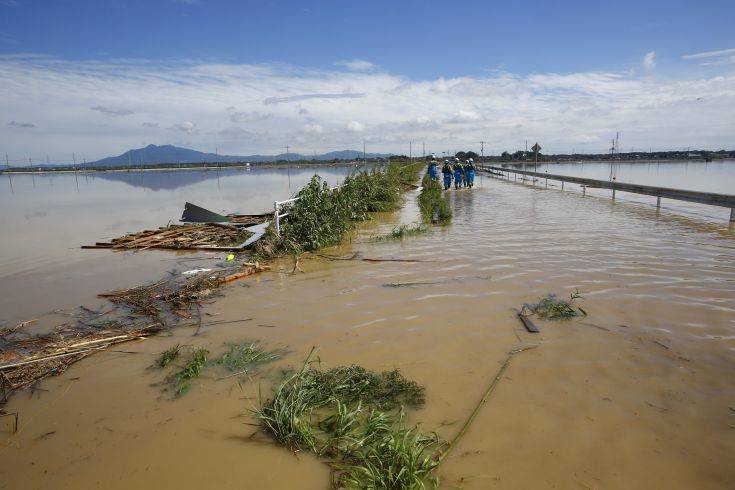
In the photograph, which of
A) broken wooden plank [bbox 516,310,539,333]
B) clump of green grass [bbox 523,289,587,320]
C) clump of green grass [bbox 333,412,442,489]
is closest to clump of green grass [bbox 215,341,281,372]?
clump of green grass [bbox 333,412,442,489]

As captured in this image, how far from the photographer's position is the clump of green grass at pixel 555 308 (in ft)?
17.0

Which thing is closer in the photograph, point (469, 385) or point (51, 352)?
point (469, 385)

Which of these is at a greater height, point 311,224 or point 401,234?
point 311,224

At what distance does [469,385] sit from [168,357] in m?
3.07

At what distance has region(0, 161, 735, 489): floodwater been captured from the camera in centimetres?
284

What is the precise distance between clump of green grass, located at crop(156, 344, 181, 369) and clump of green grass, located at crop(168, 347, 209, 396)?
175 mm

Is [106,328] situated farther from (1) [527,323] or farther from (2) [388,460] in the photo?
(1) [527,323]

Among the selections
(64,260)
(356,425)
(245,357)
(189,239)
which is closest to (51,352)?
(245,357)

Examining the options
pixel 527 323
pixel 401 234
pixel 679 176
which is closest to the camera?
pixel 527 323

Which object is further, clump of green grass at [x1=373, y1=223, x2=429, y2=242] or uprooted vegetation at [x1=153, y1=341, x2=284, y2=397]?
clump of green grass at [x1=373, y1=223, x2=429, y2=242]

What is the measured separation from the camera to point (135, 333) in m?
5.07

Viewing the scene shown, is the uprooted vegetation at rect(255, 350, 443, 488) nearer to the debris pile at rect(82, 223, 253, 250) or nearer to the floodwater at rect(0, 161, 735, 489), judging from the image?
the floodwater at rect(0, 161, 735, 489)

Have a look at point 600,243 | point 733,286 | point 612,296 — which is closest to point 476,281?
point 612,296

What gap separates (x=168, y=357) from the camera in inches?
174
